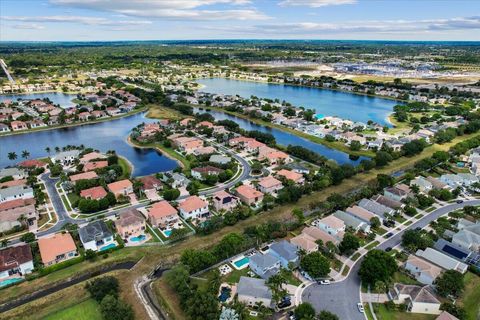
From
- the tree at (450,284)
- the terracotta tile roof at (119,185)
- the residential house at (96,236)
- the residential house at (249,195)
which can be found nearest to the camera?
the tree at (450,284)

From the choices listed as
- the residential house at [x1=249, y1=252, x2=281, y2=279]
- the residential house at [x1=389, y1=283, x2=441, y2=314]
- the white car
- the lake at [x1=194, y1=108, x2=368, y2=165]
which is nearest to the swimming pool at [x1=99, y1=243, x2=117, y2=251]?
the residential house at [x1=249, y1=252, x2=281, y2=279]

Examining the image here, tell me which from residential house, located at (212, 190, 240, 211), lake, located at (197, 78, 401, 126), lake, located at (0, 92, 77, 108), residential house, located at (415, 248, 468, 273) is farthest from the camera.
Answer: lake, located at (0, 92, 77, 108)

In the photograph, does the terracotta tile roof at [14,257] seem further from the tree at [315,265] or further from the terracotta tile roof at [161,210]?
the tree at [315,265]

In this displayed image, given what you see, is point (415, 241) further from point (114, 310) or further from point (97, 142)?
point (97, 142)

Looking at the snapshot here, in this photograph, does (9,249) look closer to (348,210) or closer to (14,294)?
(14,294)

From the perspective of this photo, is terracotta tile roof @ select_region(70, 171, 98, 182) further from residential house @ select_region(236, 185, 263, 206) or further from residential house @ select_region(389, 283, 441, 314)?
residential house @ select_region(389, 283, 441, 314)

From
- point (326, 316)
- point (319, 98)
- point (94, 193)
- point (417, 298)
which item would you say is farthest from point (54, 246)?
point (319, 98)

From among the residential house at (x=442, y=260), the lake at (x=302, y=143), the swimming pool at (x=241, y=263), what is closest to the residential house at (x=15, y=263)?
the swimming pool at (x=241, y=263)
